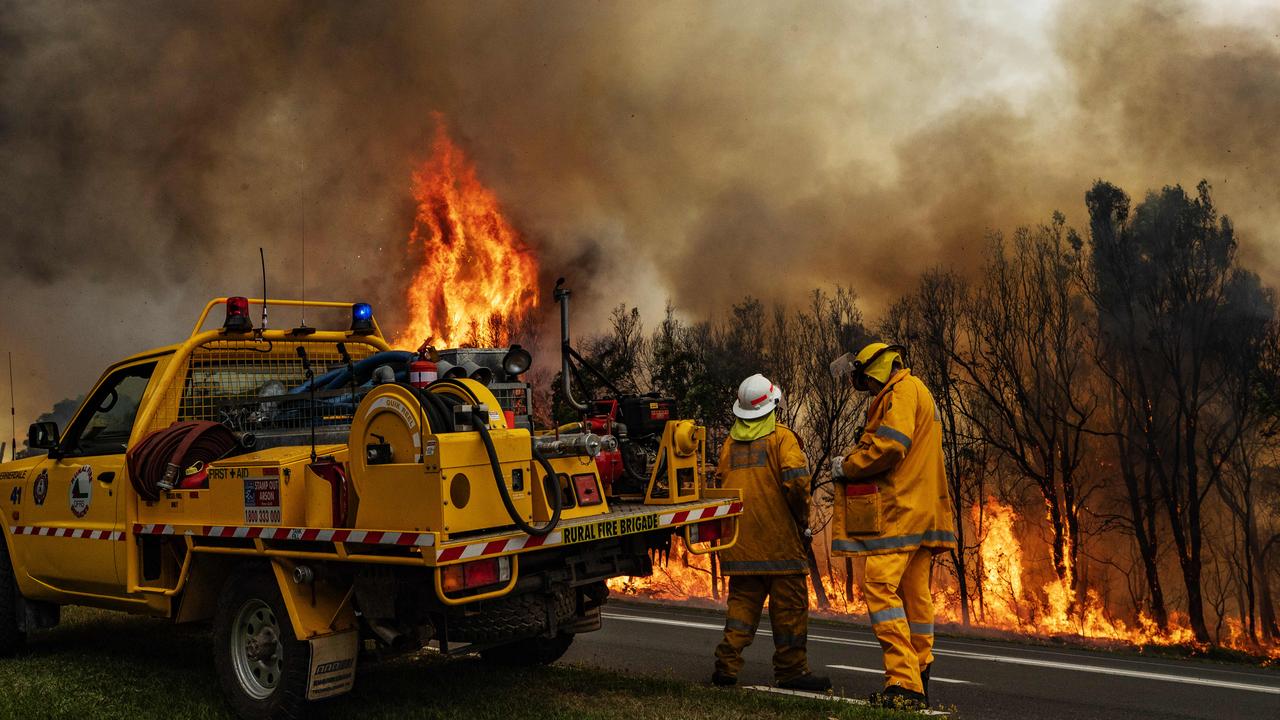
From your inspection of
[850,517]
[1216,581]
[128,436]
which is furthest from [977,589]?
[128,436]

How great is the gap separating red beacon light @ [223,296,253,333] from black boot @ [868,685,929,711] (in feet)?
14.3

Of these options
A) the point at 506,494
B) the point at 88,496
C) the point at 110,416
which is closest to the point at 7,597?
the point at 88,496

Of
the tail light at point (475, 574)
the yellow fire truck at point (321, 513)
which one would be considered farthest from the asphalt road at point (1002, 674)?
the tail light at point (475, 574)

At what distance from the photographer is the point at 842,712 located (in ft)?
16.2

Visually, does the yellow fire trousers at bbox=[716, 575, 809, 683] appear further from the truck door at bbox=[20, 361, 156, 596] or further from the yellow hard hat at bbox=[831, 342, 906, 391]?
the truck door at bbox=[20, 361, 156, 596]

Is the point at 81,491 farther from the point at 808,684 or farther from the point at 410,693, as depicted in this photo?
the point at 808,684

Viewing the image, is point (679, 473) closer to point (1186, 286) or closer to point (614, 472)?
point (614, 472)

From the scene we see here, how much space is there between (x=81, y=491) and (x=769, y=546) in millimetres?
4475

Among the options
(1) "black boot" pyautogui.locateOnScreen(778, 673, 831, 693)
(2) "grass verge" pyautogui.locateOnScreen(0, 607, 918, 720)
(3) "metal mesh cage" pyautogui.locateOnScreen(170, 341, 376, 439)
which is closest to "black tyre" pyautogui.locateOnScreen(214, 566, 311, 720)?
(2) "grass verge" pyautogui.locateOnScreen(0, 607, 918, 720)

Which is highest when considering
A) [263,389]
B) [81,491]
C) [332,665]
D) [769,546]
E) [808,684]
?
[263,389]

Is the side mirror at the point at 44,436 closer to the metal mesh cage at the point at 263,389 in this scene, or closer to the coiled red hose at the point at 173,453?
the metal mesh cage at the point at 263,389

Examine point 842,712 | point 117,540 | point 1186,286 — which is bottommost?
point 842,712

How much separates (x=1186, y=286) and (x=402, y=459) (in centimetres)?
2576

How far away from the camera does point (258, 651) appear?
4879 millimetres
